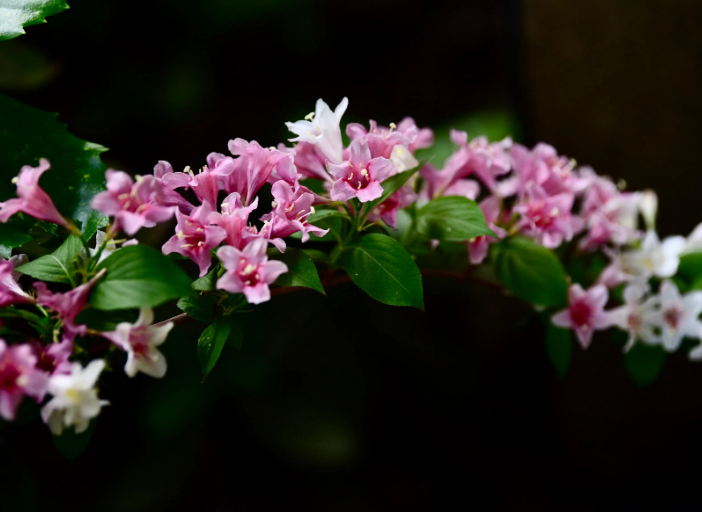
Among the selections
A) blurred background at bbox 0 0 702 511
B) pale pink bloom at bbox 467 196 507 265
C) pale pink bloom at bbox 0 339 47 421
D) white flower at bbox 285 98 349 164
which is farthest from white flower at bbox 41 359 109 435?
blurred background at bbox 0 0 702 511

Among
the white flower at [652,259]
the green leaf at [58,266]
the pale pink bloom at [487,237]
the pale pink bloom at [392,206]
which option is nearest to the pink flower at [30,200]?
the green leaf at [58,266]

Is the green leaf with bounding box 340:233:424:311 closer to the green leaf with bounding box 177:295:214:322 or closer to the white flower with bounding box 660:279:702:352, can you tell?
the green leaf with bounding box 177:295:214:322

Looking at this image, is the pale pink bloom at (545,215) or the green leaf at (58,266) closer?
the green leaf at (58,266)

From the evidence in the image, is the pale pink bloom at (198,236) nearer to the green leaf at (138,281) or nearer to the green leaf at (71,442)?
the green leaf at (138,281)

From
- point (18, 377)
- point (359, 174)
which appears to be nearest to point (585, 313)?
point (359, 174)

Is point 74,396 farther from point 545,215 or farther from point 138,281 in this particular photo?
point 545,215

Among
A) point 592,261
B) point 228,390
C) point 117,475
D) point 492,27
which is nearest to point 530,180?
point 592,261
